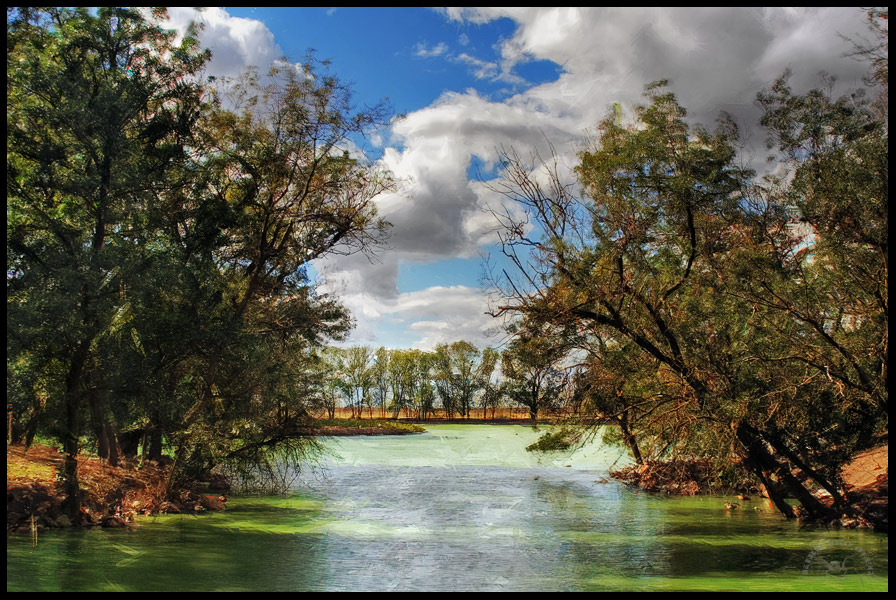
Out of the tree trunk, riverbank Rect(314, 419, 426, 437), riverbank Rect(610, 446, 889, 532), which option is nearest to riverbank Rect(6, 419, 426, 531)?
riverbank Rect(610, 446, 889, 532)

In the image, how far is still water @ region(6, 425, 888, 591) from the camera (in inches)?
421

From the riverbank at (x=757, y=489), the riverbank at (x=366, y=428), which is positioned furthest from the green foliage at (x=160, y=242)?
the riverbank at (x=366, y=428)

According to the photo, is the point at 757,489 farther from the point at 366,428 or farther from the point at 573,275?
the point at 366,428

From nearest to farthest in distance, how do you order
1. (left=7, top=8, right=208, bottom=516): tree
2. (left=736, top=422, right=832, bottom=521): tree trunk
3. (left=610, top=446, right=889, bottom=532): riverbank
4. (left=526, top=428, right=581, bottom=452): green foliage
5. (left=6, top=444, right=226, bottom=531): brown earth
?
1. (left=7, top=8, right=208, bottom=516): tree
2. (left=6, top=444, right=226, bottom=531): brown earth
3. (left=736, top=422, right=832, bottom=521): tree trunk
4. (left=610, top=446, right=889, bottom=532): riverbank
5. (left=526, top=428, right=581, bottom=452): green foliage

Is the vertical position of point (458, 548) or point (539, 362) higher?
point (539, 362)

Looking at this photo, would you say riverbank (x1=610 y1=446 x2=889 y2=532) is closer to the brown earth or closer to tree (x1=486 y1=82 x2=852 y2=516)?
tree (x1=486 y1=82 x2=852 y2=516)

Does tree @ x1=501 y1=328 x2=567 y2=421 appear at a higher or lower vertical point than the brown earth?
higher

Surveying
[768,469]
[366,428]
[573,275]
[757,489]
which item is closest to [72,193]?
[573,275]

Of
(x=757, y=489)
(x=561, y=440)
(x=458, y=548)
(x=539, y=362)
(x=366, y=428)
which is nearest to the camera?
(x=458, y=548)

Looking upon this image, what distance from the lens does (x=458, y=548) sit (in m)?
13.3

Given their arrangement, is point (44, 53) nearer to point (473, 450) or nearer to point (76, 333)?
point (76, 333)

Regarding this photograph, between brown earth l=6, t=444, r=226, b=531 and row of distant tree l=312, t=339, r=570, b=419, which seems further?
row of distant tree l=312, t=339, r=570, b=419

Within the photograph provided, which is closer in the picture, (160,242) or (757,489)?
(160,242)
